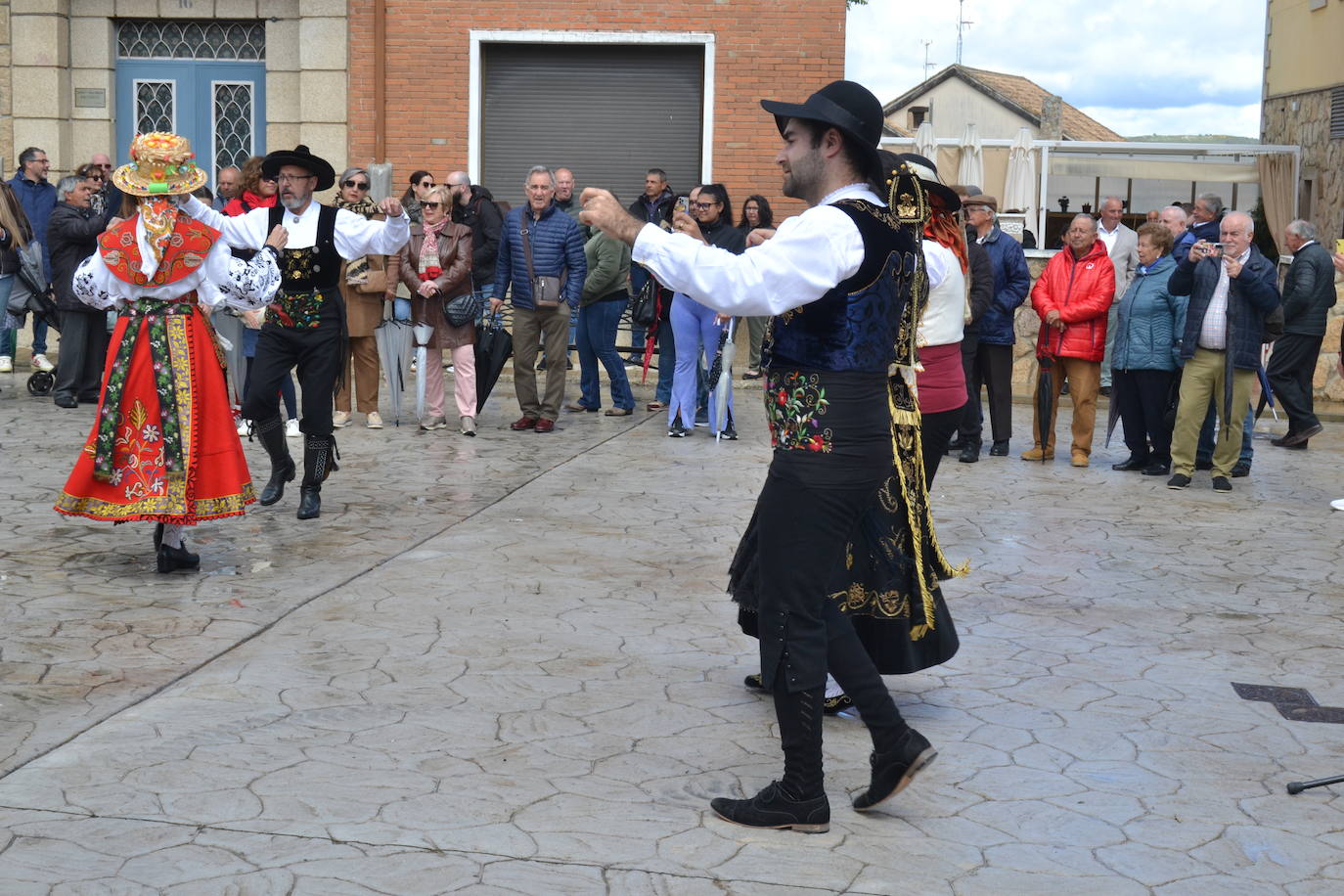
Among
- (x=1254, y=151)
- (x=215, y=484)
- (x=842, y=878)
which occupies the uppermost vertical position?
(x=1254, y=151)

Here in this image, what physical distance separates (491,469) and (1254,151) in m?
14.4

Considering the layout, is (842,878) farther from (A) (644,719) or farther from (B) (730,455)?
(B) (730,455)

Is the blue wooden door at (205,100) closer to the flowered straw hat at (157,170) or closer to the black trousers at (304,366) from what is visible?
the black trousers at (304,366)

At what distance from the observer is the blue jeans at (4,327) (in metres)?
13.2

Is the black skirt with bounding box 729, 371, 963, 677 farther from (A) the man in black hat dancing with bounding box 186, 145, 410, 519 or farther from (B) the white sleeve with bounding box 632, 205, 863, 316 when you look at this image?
(A) the man in black hat dancing with bounding box 186, 145, 410, 519

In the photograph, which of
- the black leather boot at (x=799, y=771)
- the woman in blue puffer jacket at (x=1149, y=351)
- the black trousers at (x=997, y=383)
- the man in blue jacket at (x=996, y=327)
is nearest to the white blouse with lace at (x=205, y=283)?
the black leather boot at (x=799, y=771)

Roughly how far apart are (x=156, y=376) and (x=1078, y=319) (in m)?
6.86

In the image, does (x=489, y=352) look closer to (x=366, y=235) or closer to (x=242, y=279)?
(x=366, y=235)

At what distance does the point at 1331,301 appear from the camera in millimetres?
12508

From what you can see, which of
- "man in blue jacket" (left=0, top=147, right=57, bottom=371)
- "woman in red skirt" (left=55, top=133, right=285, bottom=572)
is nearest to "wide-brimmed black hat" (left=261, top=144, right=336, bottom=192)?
"woman in red skirt" (left=55, top=133, right=285, bottom=572)

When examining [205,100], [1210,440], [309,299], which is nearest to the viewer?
[309,299]

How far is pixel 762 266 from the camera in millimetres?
3828

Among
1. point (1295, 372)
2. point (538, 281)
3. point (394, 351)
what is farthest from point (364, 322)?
point (1295, 372)

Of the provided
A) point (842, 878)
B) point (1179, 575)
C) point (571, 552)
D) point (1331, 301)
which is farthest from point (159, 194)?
point (1331, 301)
